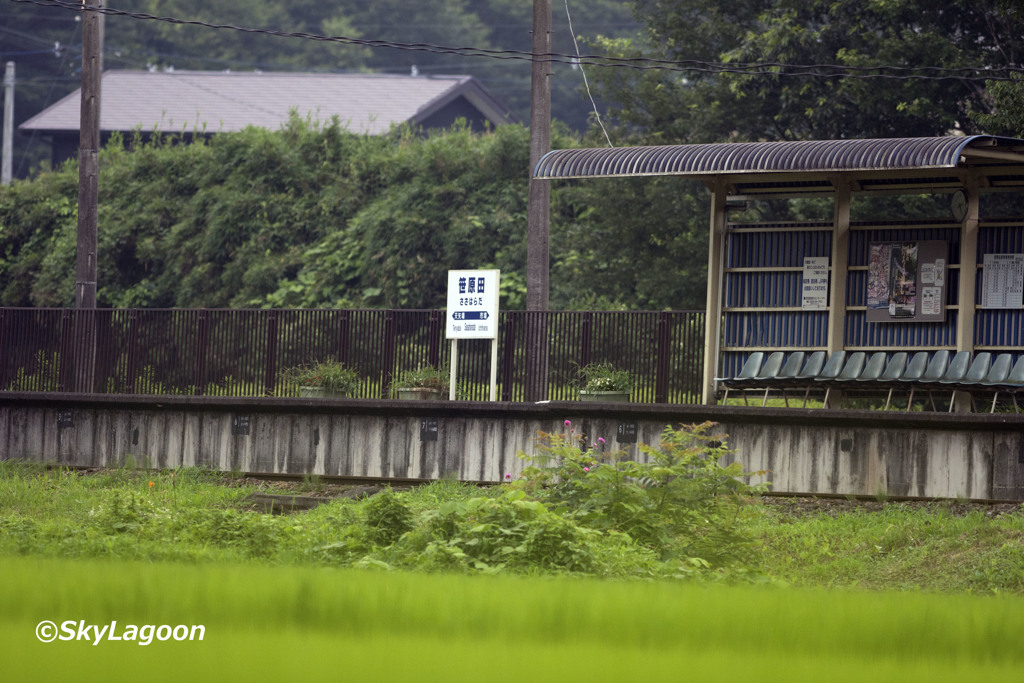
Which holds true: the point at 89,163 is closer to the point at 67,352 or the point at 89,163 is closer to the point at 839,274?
the point at 67,352

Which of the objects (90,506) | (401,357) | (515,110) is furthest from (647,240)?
(515,110)

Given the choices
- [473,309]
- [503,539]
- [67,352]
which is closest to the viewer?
[503,539]

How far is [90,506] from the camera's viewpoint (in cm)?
1454

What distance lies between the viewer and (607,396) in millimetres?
17172

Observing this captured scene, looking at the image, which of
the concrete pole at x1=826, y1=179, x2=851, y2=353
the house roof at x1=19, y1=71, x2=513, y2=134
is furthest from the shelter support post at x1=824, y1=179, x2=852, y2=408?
the house roof at x1=19, y1=71, x2=513, y2=134

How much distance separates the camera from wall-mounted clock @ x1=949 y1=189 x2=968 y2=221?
54.9ft

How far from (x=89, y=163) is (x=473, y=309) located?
802 centimetres

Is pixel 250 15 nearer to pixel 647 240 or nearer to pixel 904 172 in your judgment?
pixel 647 240

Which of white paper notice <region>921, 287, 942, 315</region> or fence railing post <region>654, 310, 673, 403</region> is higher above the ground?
white paper notice <region>921, 287, 942, 315</region>

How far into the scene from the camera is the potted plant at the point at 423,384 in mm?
18188

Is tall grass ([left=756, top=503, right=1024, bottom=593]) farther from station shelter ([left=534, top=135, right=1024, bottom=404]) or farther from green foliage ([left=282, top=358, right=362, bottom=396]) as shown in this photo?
green foliage ([left=282, top=358, right=362, bottom=396])

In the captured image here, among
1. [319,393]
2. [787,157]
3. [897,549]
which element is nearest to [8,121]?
[319,393]

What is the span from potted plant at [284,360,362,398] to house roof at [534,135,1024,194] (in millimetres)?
3869

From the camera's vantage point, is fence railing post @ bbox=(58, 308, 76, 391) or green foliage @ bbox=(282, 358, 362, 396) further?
fence railing post @ bbox=(58, 308, 76, 391)
